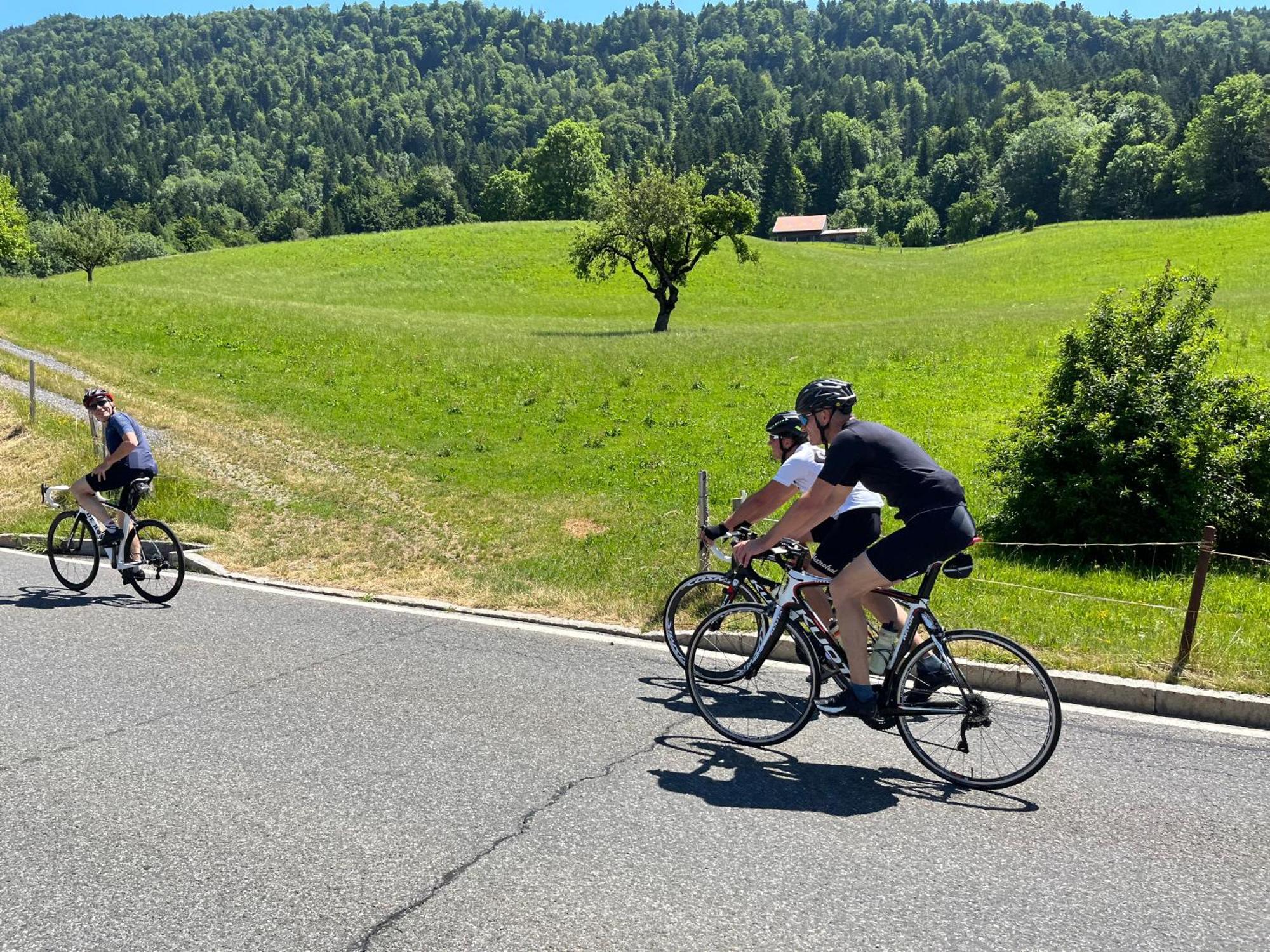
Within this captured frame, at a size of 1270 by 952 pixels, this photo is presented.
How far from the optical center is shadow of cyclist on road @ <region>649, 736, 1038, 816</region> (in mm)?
5293

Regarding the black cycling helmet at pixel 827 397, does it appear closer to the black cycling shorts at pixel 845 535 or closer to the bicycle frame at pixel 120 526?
the black cycling shorts at pixel 845 535

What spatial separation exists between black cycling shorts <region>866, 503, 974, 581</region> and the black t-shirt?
0.19 feet

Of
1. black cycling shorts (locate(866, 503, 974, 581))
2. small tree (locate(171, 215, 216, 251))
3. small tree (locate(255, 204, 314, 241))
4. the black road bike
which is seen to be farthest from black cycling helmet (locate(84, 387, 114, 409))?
small tree (locate(255, 204, 314, 241))

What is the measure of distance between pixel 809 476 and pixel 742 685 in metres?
1.62

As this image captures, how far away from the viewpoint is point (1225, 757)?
5848 mm

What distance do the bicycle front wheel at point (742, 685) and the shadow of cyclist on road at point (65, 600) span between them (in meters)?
6.18

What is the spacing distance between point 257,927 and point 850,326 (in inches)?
1564

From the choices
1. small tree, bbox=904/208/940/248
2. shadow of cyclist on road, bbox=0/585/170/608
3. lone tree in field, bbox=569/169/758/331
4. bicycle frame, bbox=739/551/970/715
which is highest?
small tree, bbox=904/208/940/248

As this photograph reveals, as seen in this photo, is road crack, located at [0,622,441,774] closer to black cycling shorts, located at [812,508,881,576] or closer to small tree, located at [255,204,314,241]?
black cycling shorts, located at [812,508,881,576]

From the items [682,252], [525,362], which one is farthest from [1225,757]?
[682,252]

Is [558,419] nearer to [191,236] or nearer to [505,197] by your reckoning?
[505,197]

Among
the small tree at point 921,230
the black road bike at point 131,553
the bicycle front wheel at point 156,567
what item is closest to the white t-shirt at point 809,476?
the black road bike at point 131,553

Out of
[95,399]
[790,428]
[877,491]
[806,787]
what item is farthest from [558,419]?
[806,787]

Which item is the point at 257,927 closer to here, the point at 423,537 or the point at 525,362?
the point at 423,537
